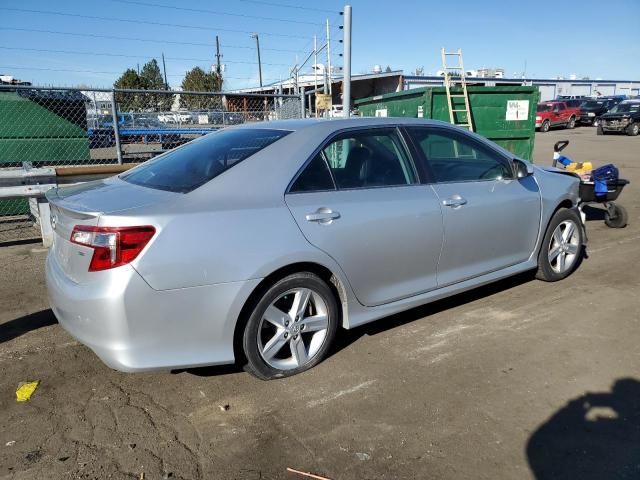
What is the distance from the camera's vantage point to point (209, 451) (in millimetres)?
2578

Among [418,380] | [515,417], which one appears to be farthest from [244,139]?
[515,417]

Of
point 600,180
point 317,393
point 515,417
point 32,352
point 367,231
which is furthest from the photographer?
point 600,180

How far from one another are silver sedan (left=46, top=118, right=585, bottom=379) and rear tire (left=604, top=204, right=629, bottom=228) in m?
3.72

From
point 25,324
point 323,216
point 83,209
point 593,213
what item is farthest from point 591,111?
point 83,209

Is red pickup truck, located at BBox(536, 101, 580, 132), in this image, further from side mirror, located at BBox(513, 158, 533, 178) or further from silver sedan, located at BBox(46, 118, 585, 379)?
silver sedan, located at BBox(46, 118, 585, 379)

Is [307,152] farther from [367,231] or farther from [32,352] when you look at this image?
[32,352]

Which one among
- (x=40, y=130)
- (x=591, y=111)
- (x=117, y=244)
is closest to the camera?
(x=117, y=244)

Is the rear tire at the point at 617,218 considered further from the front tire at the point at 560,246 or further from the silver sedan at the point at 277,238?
the silver sedan at the point at 277,238

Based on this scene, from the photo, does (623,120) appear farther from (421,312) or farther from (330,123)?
(330,123)

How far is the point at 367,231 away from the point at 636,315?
251 centimetres

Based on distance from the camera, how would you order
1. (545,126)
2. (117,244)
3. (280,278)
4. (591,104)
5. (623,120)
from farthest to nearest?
(591,104), (545,126), (623,120), (280,278), (117,244)

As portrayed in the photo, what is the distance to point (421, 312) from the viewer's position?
14.1ft

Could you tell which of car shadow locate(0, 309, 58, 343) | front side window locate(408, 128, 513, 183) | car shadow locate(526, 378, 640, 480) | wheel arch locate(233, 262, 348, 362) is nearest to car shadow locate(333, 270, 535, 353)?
wheel arch locate(233, 262, 348, 362)

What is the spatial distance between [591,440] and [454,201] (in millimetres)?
1820
